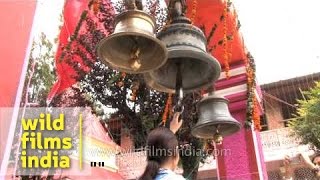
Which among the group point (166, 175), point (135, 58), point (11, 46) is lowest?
point (166, 175)

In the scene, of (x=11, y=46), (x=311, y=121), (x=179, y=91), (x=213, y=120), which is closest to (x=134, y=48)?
(x=179, y=91)

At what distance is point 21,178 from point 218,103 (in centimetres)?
561

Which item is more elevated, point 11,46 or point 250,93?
point 11,46

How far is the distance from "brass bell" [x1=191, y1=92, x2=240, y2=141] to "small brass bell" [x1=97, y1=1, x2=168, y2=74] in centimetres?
114

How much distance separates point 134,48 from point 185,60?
0.59 m

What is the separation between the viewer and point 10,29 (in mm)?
4328

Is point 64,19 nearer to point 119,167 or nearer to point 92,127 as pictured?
point 92,127

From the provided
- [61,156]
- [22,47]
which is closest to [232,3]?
[22,47]

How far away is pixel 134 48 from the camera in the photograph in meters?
2.42

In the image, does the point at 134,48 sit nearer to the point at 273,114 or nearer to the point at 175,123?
the point at 175,123

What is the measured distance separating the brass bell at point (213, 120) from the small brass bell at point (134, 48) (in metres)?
1.14

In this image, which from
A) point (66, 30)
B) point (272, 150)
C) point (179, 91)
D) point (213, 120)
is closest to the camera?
point (179, 91)

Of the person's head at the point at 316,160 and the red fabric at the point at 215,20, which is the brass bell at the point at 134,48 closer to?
the person's head at the point at 316,160

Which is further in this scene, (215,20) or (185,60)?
(215,20)
